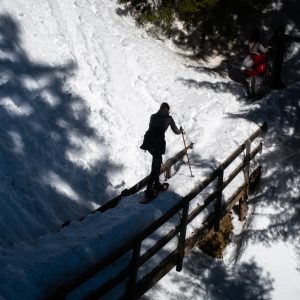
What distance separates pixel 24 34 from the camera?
12172 mm

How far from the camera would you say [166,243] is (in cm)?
770

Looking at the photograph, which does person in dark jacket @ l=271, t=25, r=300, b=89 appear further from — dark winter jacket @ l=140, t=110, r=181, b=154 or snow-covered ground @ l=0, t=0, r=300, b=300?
dark winter jacket @ l=140, t=110, r=181, b=154

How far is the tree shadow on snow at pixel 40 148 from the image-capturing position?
9.30 metres

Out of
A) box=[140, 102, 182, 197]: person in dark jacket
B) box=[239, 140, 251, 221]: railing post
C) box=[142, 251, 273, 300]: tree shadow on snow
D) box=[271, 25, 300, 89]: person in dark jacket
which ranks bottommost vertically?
box=[142, 251, 273, 300]: tree shadow on snow

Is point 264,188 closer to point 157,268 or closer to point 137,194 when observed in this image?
point 137,194

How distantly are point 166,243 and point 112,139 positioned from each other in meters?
4.95

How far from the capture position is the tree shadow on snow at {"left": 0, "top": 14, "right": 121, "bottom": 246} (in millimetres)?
9297

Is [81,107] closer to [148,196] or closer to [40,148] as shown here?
[40,148]

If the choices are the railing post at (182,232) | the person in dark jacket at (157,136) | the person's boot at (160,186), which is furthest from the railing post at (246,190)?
the railing post at (182,232)

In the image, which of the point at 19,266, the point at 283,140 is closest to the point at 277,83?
the point at 283,140

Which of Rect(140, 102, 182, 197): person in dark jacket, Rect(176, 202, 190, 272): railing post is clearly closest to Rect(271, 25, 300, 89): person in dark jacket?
Rect(140, 102, 182, 197): person in dark jacket

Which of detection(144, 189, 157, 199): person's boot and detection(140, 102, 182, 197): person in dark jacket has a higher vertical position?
detection(140, 102, 182, 197): person in dark jacket

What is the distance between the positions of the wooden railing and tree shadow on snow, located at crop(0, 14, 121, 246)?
8.90ft

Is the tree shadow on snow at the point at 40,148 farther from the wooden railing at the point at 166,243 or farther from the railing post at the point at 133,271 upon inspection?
the railing post at the point at 133,271
